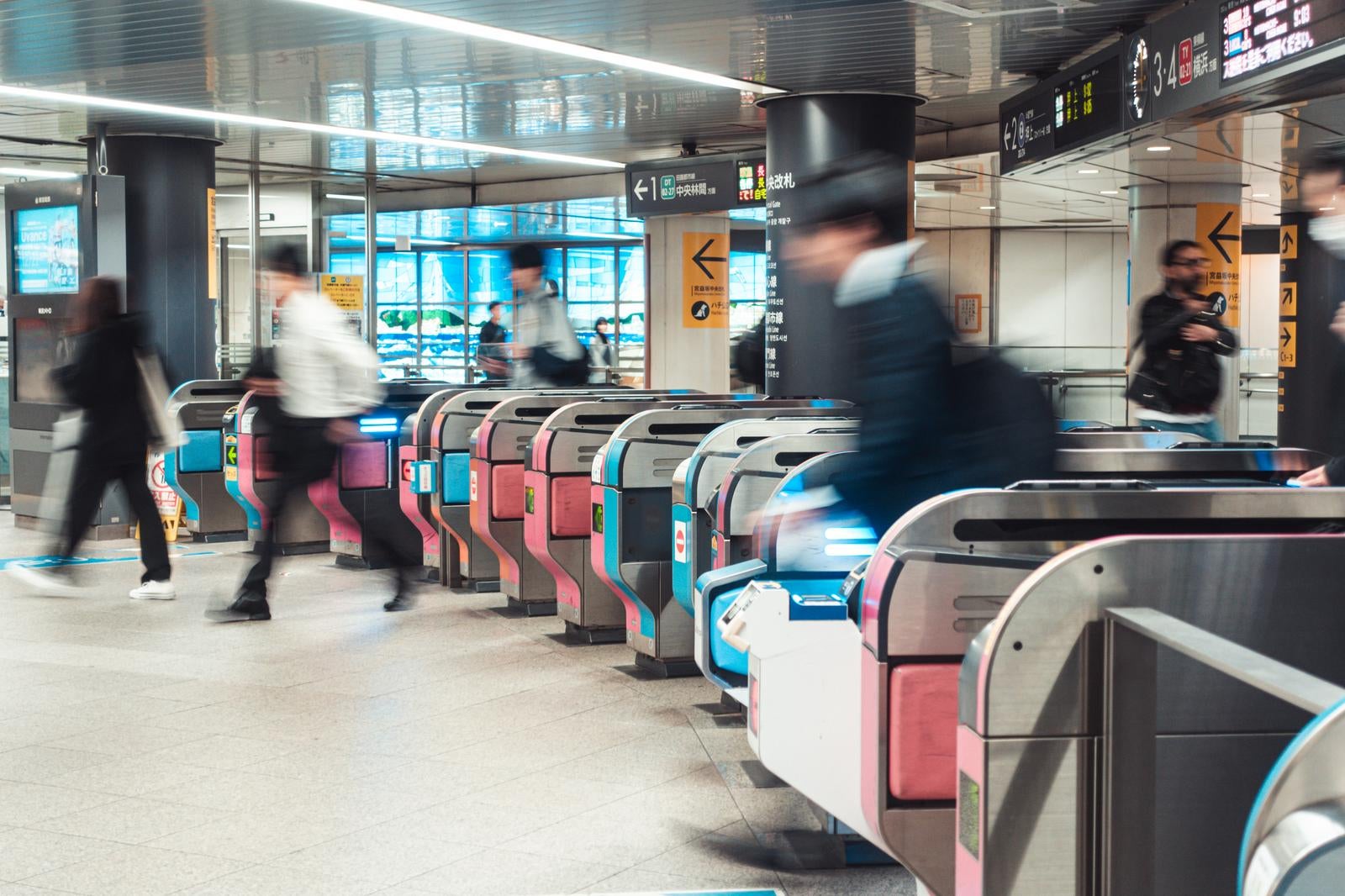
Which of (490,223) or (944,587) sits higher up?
(490,223)

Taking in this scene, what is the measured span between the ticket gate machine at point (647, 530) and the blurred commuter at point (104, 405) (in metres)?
2.51

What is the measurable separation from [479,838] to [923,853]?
1.61m

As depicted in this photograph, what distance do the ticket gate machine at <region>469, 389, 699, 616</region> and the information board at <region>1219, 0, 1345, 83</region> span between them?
3138mm

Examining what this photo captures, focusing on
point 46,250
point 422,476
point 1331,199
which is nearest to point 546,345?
point 422,476

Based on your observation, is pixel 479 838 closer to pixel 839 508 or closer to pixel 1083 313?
pixel 839 508

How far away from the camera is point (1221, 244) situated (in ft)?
41.9

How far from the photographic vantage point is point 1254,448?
13.5ft

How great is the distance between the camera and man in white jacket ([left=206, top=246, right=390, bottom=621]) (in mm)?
6434

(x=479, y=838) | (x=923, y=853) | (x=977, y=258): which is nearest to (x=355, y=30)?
(x=479, y=838)

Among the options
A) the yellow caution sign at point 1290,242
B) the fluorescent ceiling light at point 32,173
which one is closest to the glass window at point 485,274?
the fluorescent ceiling light at point 32,173

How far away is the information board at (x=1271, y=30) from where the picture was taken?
4967 mm

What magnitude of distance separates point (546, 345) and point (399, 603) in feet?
6.09

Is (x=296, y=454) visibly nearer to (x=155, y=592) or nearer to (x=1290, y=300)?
(x=155, y=592)

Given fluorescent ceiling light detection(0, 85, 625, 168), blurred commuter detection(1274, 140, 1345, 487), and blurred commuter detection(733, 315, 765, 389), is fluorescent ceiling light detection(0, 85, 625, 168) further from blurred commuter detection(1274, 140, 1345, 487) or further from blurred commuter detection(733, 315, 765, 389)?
blurred commuter detection(1274, 140, 1345, 487)
